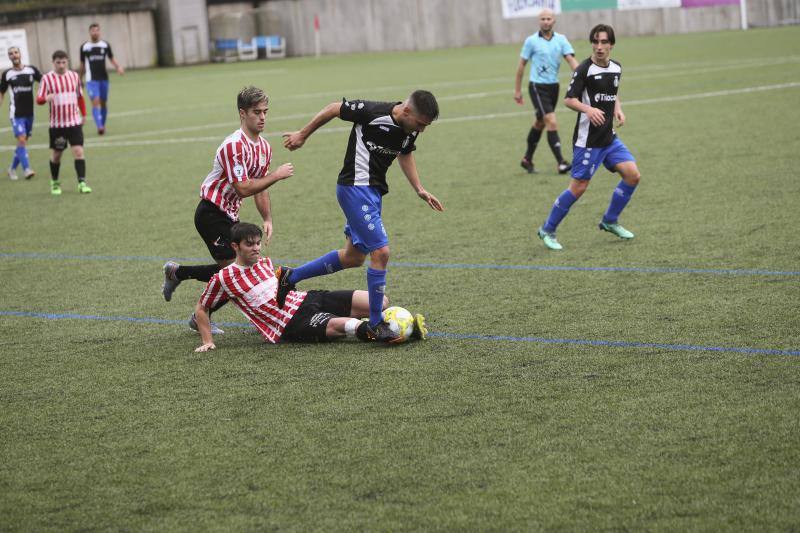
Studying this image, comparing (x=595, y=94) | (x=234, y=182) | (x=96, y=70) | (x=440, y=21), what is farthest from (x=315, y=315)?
(x=440, y=21)

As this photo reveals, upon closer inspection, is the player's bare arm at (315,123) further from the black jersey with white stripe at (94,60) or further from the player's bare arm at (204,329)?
the black jersey with white stripe at (94,60)

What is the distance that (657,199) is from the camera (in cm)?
1329

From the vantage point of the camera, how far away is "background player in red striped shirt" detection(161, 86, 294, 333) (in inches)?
326

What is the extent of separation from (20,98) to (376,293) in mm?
13589

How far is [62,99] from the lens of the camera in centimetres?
1791

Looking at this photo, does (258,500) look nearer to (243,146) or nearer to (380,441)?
(380,441)

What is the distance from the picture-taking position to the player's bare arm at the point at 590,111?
10742 mm

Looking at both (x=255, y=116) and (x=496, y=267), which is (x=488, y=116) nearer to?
(x=496, y=267)

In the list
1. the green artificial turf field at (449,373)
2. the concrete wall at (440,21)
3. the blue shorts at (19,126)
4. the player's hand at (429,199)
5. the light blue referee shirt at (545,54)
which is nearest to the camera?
the green artificial turf field at (449,373)

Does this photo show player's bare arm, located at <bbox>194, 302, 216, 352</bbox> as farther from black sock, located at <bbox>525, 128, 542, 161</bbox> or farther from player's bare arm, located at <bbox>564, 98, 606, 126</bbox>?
black sock, located at <bbox>525, 128, 542, 161</bbox>

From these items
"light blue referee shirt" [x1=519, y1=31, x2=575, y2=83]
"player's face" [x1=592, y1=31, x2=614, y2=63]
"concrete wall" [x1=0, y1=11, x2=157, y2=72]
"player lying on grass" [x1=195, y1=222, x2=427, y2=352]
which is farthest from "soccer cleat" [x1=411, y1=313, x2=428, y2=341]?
"concrete wall" [x1=0, y1=11, x2=157, y2=72]

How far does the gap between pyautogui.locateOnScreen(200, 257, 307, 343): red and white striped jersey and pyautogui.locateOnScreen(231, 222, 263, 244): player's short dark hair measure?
0.22m

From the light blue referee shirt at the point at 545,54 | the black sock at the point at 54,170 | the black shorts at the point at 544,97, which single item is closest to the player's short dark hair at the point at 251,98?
the black shorts at the point at 544,97

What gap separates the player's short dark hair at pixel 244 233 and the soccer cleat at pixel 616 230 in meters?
4.47
